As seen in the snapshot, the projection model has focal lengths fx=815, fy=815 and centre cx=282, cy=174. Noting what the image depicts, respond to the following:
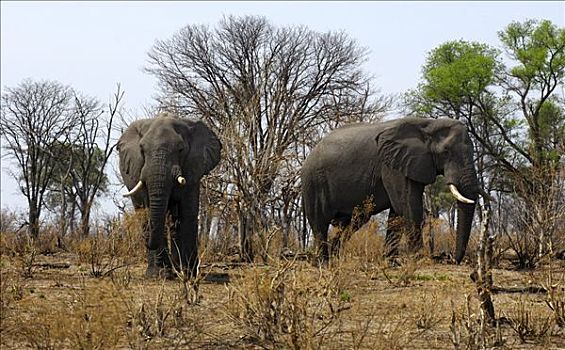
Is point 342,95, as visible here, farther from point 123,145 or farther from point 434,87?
point 123,145

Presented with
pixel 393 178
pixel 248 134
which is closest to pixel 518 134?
pixel 248 134

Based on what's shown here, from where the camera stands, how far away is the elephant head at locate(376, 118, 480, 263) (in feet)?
44.4

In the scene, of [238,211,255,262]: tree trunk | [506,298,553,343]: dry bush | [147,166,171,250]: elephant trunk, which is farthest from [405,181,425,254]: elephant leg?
[238,211,255,262]: tree trunk

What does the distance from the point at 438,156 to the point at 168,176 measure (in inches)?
202

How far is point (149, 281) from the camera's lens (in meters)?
11.3

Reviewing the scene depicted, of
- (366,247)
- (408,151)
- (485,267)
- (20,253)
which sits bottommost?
(485,267)

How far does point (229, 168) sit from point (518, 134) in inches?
590

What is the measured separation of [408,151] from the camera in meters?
14.5

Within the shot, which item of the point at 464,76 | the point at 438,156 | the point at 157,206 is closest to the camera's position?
the point at 157,206

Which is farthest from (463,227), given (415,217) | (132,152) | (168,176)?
(132,152)

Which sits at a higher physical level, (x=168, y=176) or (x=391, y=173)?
(x=391, y=173)

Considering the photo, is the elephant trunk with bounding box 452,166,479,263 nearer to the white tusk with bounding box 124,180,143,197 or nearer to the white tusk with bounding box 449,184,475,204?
the white tusk with bounding box 449,184,475,204

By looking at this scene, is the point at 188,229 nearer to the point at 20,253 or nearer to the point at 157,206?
the point at 157,206

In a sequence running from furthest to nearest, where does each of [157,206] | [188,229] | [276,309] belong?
[188,229]
[157,206]
[276,309]
